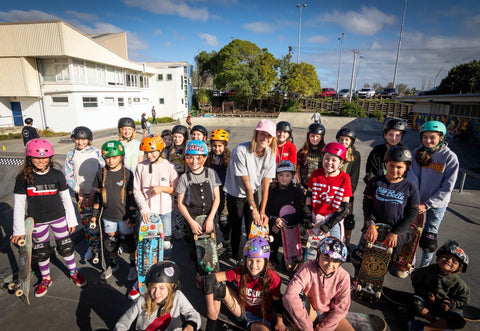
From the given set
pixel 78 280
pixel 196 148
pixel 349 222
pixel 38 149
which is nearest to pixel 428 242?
pixel 349 222

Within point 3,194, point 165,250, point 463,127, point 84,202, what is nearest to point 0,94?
point 3,194

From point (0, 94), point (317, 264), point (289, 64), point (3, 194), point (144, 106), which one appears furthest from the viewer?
point (289, 64)

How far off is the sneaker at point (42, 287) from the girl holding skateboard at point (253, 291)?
7.96 feet

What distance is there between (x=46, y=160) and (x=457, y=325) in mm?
5232

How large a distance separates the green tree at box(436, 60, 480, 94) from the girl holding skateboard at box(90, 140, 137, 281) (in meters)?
39.8

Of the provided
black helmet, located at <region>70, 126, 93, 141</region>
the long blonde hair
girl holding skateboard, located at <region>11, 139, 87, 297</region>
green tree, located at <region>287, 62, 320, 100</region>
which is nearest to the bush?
green tree, located at <region>287, 62, 320, 100</region>

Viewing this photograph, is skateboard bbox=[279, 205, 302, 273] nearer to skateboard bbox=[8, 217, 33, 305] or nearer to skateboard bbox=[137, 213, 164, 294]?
skateboard bbox=[137, 213, 164, 294]

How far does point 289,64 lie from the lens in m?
34.5

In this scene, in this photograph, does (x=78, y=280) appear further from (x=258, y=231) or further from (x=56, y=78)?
(x=56, y=78)

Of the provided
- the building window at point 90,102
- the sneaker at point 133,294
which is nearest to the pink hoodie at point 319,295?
the sneaker at point 133,294

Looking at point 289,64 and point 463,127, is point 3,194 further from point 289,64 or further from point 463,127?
point 289,64

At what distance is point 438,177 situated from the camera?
3408 millimetres

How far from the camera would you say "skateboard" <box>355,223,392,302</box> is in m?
3.06

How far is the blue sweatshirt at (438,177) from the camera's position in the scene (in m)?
3.31
